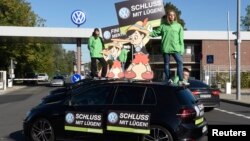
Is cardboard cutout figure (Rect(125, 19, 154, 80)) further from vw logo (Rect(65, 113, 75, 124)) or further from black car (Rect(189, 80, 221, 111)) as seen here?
black car (Rect(189, 80, 221, 111))

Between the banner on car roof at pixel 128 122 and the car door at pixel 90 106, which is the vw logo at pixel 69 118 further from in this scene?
the banner on car roof at pixel 128 122

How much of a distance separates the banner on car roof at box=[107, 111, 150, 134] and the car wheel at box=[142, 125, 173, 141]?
0.10 meters

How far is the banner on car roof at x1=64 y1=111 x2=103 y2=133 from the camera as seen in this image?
9.78 m

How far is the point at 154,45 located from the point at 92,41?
50.0 metres

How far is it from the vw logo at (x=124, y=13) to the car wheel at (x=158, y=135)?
5848 mm

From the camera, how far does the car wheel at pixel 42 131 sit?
1024 cm

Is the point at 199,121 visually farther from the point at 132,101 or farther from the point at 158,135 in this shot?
the point at 132,101

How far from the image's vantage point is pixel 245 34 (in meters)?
58.0

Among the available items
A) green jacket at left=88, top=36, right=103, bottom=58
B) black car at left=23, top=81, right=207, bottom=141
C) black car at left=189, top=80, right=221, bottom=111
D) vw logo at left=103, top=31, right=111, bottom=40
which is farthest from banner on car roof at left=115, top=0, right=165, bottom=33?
vw logo at left=103, top=31, right=111, bottom=40

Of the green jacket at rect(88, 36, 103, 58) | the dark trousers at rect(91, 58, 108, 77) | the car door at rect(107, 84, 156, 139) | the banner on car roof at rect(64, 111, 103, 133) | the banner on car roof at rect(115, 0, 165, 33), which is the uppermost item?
the banner on car roof at rect(115, 0, 165, 33)

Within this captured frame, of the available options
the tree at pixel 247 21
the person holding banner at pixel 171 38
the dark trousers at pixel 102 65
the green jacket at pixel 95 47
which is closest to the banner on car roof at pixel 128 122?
the person holding banner at pixel 171 38

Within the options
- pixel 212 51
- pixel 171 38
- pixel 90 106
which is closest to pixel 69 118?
pixel 90 106

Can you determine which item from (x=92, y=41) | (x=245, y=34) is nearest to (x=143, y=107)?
(x=92, y=41)

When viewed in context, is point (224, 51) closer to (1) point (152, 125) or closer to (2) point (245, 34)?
(2) point (245, 34)
